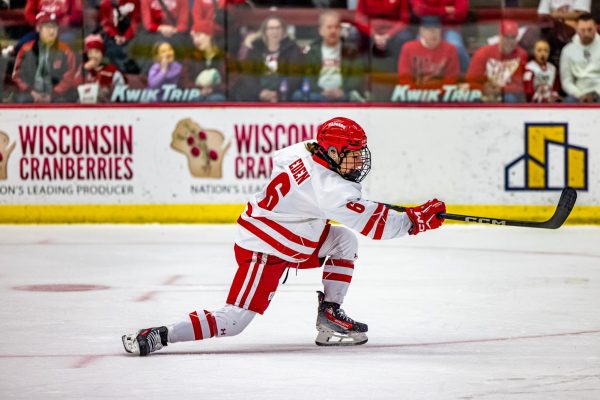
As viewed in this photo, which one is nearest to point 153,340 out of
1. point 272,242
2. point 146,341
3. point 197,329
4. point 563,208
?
point 146,341

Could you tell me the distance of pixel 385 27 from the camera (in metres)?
11.6

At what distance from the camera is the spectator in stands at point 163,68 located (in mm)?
11656

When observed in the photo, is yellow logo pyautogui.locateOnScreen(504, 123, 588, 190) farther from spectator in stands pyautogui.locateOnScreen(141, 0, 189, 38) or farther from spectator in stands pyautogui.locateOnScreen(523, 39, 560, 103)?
spectator in stands pyautogui.locateOnScreen(141, 0, 189, 38)

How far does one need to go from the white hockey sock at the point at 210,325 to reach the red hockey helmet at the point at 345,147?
66cm

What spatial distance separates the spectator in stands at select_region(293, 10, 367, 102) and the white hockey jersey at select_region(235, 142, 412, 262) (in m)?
6.18

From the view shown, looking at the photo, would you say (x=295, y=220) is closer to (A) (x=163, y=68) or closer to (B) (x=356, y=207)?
(B) (x=356, y=207)

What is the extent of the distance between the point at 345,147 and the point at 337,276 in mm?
586

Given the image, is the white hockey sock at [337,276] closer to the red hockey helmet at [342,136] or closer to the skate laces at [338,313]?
the skate laces at [338,313]

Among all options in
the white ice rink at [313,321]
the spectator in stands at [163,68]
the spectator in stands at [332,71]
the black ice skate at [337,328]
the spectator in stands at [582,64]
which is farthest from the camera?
the spectator in stands at [163,68]

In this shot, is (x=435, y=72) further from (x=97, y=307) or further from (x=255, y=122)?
(x=97, y=307)

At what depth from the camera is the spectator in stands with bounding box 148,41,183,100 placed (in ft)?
38.2

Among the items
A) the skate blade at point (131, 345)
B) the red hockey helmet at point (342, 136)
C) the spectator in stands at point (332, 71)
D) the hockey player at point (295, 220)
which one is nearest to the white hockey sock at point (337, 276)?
the hockey player at point (295, 220)

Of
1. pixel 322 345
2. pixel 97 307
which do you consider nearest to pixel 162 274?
pixel 97 307

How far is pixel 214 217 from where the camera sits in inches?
451
